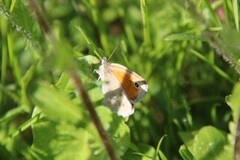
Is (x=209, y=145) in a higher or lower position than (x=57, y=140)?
lower

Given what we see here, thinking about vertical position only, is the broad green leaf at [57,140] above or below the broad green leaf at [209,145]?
above

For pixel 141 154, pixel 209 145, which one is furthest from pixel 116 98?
pixel 209 145

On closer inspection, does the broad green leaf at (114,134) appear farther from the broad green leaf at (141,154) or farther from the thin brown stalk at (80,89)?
the thin brown stalk at (80,89)

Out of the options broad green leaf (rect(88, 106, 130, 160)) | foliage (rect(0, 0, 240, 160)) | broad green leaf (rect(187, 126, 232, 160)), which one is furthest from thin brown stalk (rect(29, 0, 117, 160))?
broad green leaf (rect(187, 126, 232, 160))

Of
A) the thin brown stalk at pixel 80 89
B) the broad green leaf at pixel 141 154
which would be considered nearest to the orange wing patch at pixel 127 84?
the broad green leaf at pixel 141 154

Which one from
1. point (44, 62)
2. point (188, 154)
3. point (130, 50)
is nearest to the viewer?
point (44, 62)

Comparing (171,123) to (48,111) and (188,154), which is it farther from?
(48,111)

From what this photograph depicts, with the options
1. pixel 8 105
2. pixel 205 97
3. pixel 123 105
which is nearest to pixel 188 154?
pixel 123 105

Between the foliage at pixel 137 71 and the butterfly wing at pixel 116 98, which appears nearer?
the foliage at pixel 137 71

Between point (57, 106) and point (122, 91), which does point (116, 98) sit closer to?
point (122, 91)
